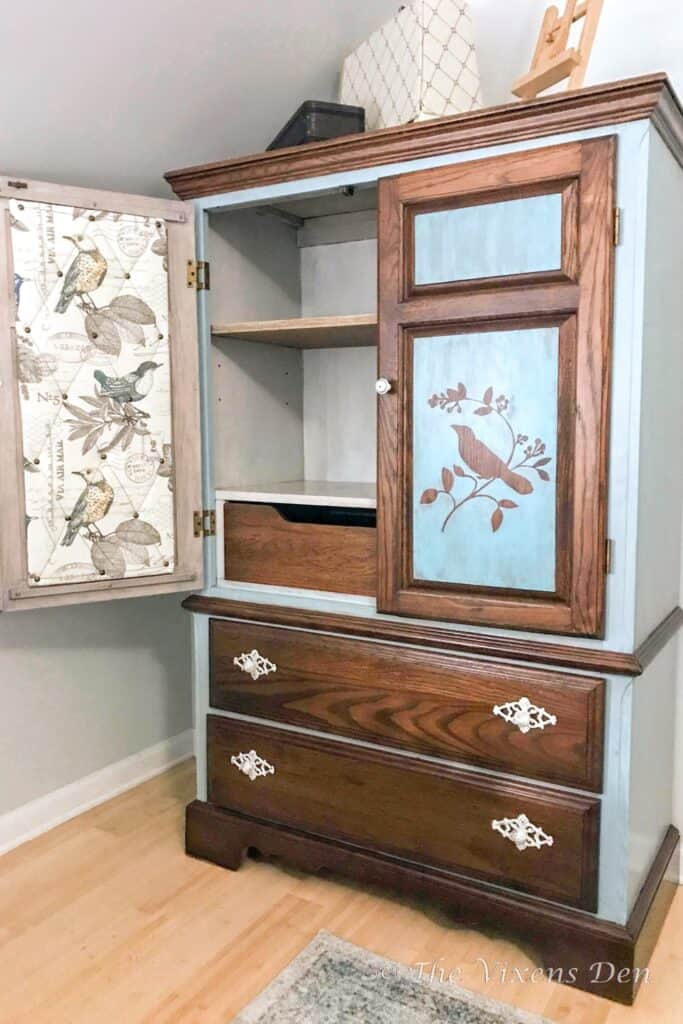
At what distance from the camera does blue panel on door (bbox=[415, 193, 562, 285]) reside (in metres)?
1.52

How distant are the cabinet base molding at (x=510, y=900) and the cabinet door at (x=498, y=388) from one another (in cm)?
56

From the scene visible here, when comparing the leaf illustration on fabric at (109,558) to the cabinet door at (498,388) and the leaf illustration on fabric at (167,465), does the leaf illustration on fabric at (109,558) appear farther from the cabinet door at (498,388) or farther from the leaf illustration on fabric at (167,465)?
the cabinet door at (498,388)

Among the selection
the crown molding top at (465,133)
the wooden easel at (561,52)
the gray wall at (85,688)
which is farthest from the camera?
the gray wall at (85,688)

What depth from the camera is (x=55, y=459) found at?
72.5 inches

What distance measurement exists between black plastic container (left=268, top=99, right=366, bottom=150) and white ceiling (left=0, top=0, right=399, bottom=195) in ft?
1.14

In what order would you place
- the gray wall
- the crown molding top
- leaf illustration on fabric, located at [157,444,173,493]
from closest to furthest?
the crown molding top → leaf illustration on fabric, located at [157,444,173,493] → the gray wall

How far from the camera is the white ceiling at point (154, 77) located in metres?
1.87

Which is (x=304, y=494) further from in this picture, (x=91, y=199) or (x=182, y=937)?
(x=182, y=937)

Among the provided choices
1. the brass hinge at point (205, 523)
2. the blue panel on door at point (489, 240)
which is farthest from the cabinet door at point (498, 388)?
the brass hinge at point (205, 523)

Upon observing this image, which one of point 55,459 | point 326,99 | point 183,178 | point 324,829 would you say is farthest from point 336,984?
point 326,99

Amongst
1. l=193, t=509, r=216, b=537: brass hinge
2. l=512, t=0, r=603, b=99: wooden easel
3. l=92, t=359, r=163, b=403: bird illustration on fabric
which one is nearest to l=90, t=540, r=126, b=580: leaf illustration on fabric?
l=193, t=509, r=216, b=537: brass hinge

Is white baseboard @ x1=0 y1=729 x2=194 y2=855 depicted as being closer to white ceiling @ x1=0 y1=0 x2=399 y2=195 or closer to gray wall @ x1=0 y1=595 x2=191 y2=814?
gray wall @ x1=0 y1=595 x2=191 y2=814

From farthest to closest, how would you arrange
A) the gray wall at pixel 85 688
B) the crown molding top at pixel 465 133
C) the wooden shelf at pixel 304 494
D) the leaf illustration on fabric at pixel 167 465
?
the gray wall at pixel 85 688 < the leaf illustration on fabric at pixel 167 465 < the wooden shelf at pixel 304 494 < the crown molding top at pixel 465 133

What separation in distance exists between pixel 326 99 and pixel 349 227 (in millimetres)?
368
